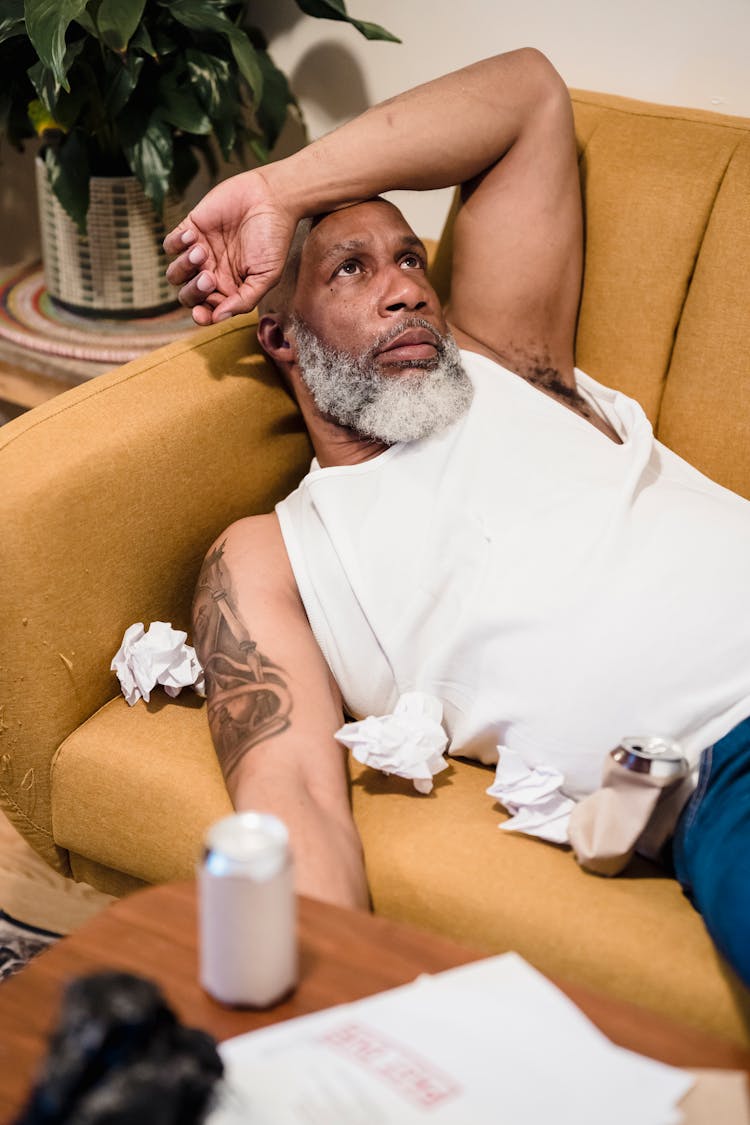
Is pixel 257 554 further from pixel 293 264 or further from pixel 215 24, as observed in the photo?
pixel 215 24

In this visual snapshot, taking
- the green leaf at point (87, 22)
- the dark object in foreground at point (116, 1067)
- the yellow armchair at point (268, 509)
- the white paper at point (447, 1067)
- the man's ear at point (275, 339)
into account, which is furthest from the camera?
the green leaf at point (87, 22)

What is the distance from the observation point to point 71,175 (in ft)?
6.77

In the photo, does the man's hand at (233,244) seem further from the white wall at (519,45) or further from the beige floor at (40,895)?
the beige floor at (40,895)

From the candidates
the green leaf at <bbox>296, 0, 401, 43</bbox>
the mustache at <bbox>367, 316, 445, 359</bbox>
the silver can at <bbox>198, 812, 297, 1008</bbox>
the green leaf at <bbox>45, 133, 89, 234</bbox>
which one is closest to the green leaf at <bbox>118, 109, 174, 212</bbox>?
the green leaf at <bbox>45, 133, 89, 234</bbox>

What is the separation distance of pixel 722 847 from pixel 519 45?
151 cm

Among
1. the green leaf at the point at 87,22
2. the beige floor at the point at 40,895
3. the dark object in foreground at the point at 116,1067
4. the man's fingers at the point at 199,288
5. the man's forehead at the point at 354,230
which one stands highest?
the green leaf at the point at 87,22

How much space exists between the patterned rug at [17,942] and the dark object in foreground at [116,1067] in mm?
1001

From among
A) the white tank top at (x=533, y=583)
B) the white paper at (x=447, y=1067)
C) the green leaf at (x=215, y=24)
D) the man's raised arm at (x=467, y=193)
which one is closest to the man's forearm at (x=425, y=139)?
the man's raised arm at (x=467, y=193)

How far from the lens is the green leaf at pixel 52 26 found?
5.60 feet

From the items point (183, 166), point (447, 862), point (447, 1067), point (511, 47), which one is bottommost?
point (447, 862)

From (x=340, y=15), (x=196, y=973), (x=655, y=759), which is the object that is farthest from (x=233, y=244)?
(x=196, y=973)

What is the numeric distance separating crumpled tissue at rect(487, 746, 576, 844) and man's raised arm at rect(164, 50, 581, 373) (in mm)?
701

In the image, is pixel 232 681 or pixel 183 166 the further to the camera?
pixel 183 166

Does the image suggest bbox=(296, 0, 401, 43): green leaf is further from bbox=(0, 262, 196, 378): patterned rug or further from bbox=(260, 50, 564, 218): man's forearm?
bbox=(0, 262, 196, 378): patterned rug
